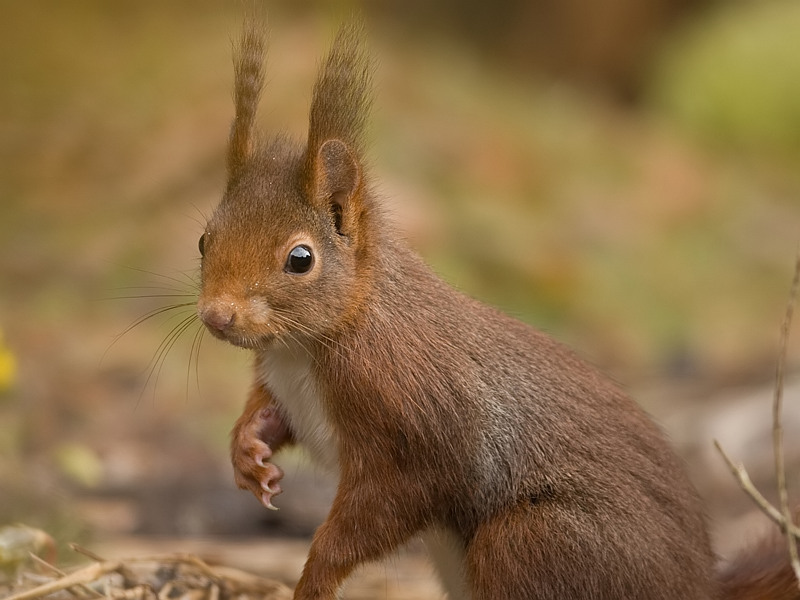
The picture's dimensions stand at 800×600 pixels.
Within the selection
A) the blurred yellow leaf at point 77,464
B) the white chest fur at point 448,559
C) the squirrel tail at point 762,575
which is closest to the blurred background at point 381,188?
the blurred yellow leaf at point 77,464

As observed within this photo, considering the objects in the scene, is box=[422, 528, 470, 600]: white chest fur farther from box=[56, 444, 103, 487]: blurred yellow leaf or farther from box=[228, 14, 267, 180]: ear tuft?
box=[56, 444, 103, 487]: blurred yellow leaf

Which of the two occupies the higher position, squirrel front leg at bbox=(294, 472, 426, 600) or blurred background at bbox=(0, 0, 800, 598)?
blurred background at bbox=(0, 0, 800, 598)

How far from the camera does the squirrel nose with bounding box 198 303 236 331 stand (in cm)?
336

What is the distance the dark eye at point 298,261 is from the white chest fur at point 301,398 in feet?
0.91

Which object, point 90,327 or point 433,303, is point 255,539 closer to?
point 433,303

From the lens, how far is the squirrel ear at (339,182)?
3.68m

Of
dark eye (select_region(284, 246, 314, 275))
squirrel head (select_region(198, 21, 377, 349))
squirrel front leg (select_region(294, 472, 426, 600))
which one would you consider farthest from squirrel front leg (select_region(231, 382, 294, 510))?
dark eye (select_region(284, 246, 314, 275))

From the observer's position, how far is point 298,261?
358cm

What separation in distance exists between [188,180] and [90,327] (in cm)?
183

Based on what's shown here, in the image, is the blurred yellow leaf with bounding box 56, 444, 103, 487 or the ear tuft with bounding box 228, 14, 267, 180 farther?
the blurred yellow leaf with bounding box 56, 444, 103, 487

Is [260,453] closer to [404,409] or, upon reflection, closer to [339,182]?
[404,409]

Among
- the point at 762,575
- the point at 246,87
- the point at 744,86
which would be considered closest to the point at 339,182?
the point at 246,87

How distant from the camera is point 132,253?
920cm

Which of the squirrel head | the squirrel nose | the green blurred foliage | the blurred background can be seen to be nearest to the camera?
the squirrel nose
